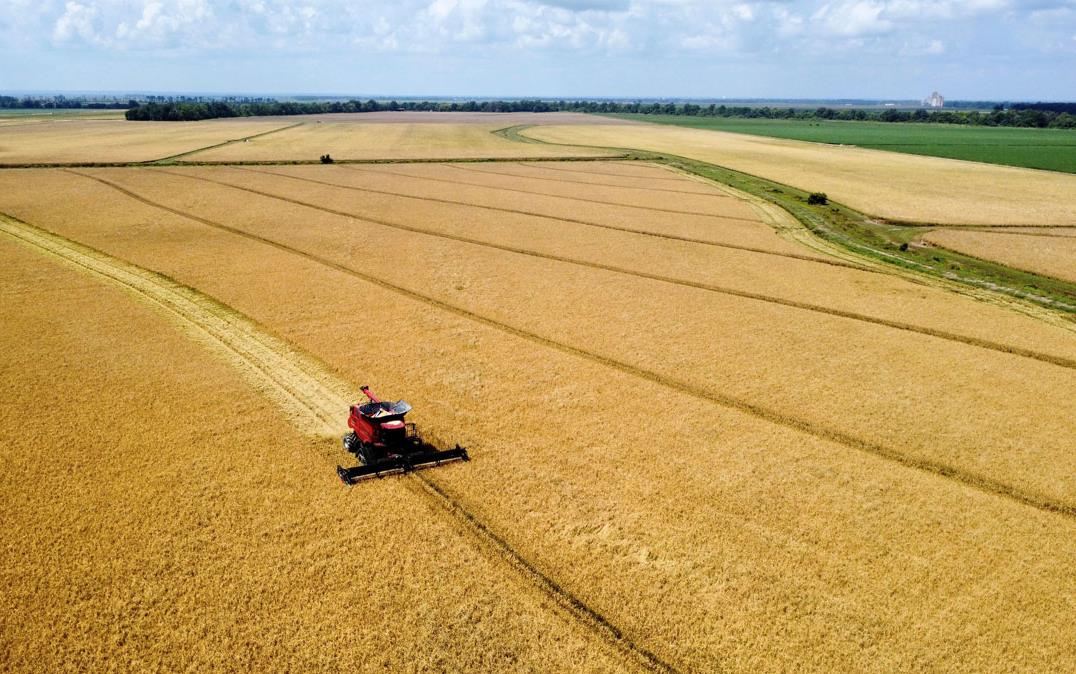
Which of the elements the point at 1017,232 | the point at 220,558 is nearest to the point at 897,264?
the point at 1017,232

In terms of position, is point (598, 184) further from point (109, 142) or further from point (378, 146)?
point (109, 142)

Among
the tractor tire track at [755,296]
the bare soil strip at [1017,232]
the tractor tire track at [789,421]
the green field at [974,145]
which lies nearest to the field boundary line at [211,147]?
the tractor tire track at [755,296]

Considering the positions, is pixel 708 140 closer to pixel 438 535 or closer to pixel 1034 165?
pixel 1034 165

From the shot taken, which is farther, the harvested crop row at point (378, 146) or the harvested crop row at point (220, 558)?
the harvested crop row at point (378, 146)

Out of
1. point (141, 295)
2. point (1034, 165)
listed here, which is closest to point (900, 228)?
point (141, 295)

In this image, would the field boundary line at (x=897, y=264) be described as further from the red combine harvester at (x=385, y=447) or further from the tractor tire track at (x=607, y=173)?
the red combine harvester at (x=385, y=447)

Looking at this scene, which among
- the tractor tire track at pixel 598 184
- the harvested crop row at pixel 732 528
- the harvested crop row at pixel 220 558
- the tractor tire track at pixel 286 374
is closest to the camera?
the harvested crop row at pixel 220 558
